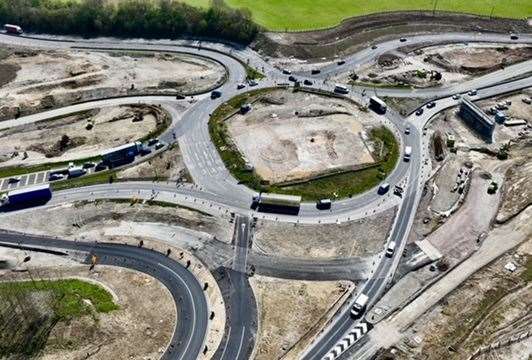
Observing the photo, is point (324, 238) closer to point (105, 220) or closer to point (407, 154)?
point (407, 154)

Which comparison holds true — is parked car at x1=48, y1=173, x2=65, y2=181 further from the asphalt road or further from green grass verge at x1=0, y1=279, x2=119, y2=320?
green grass verge at x1=0, y1=279, x2=119, y2=320

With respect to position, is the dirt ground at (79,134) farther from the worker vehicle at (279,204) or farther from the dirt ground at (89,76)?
the worker vehicle at (279,204)

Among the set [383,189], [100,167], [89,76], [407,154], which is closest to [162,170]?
[100,167]

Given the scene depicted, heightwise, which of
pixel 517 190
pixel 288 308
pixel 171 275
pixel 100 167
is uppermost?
pixel 517 190

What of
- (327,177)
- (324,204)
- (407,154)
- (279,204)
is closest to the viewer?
(279,204)

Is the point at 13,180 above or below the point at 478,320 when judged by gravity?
below

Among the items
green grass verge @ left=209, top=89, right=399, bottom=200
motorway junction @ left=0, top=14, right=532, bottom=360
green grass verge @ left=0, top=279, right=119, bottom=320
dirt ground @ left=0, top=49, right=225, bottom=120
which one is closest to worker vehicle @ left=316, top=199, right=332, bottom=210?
motorway junction @ left=0, top=14, right=532, bottom=360
